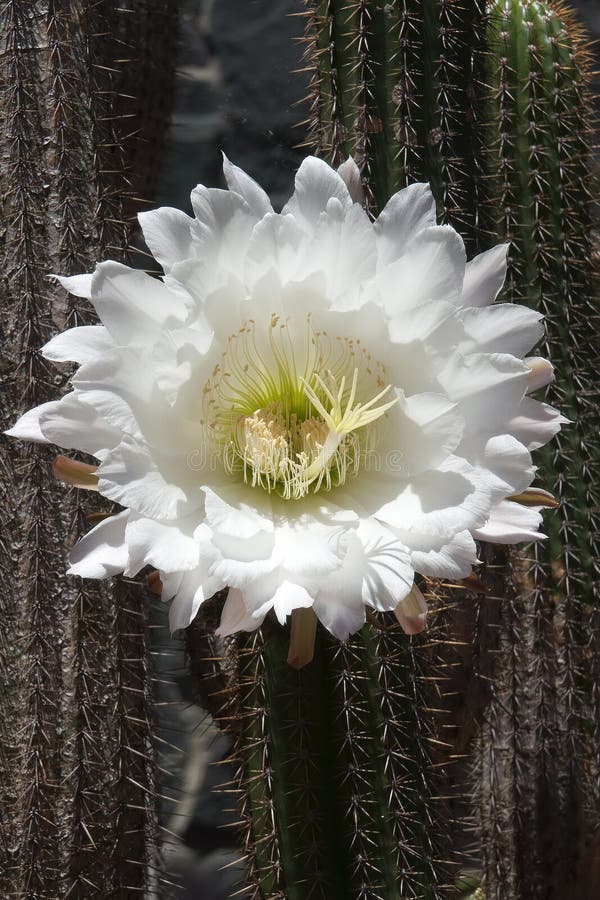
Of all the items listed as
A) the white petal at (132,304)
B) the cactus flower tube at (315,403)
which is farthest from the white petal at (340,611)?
the white petal at (132,304)

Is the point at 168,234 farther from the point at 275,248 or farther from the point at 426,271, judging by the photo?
the point at 426,271

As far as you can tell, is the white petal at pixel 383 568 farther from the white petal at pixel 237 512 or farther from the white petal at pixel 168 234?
the white petal at pixel 168 234

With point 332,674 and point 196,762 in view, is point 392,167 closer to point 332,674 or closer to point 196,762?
point 332,674

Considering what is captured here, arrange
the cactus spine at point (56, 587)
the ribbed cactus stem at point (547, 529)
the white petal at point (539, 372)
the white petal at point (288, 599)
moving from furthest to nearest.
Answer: the ribbed cactus stem at point (547, 529), the cactus spine at point (56, 587), the white petal at point (539, 372), the white petal at point (288, 599)

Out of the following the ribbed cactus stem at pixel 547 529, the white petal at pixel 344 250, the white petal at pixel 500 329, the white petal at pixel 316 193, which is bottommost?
the ribbed cactus stem at pixel 547 529

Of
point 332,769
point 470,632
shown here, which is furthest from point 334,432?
point 470,632

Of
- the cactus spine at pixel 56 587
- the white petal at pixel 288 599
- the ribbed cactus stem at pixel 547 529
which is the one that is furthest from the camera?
the ribbed cactus stem at pixel 547 529
